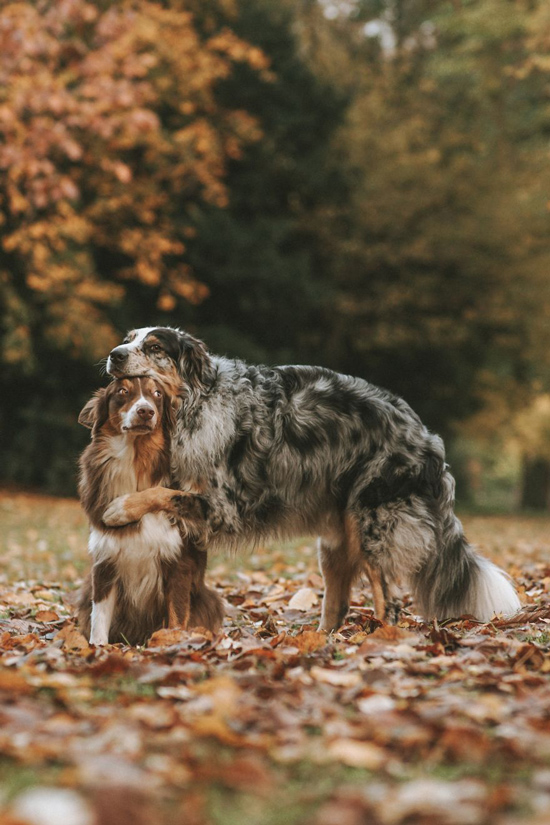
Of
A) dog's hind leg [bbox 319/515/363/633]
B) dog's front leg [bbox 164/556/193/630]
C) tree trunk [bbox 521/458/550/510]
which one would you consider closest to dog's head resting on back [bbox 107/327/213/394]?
dog's front leg [bbox 164/556/193/630]

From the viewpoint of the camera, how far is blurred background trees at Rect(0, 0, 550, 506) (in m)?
15.6

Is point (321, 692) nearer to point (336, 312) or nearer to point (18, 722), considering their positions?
point (18, 722)

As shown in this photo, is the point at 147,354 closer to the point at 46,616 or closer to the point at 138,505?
the point at 138,505

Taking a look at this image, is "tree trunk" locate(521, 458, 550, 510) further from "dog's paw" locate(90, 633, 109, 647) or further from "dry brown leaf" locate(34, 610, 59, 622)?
"dog's paw" locate(90, 633, 109, 647)

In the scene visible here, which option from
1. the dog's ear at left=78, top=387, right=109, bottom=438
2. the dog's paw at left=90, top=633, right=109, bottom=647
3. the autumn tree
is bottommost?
the dog's paw at left=90, top=633, right=109, bottom=647

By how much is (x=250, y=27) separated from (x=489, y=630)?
1766cm

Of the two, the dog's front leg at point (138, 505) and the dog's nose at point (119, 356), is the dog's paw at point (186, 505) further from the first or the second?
the dog's nose at point (119, 356)

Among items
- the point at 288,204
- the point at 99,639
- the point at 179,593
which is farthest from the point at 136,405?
the point at 288,204

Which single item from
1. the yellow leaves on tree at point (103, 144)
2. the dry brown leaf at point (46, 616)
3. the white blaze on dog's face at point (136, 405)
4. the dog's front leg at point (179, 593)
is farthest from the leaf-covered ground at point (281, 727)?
the yellow leaves on tree at point (103, 144)

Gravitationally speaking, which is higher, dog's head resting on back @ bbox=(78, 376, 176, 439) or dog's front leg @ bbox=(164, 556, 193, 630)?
dog's head resting on back @ bbox=(78, 376, 176, 439)

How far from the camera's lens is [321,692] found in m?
3.25

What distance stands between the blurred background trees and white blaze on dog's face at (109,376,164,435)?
8.38m

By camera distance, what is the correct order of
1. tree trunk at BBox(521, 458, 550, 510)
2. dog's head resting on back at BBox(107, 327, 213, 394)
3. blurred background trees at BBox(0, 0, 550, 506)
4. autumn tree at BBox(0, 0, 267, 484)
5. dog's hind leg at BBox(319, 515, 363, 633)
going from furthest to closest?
tree trunk at BBox(521, 458, 550, 510) < blurred background trees at BBox(0, 0, 550, 506) < autumn tree at BBox(0, 0, 267, 484) < dog's hind leg at BBox(319, 515, 363, 633) < dog's head resting on back at BBox(107, 327, 213, 394)

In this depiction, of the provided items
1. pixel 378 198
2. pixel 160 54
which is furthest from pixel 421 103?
pixel 160 54
